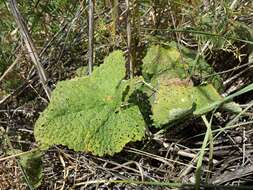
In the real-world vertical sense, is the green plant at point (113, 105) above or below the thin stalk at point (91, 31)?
below

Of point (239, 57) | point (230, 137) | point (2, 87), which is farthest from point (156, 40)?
point (2, 87)

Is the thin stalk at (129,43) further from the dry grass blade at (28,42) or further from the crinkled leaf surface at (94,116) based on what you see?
the dry grass blade at (28,42)

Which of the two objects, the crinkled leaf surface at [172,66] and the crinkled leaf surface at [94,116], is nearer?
the crinkled leaf surface at [94,116]

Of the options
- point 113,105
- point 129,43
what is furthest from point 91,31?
point 113,105

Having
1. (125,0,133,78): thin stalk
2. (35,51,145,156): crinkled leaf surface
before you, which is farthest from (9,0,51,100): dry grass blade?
(125,0,133,78): thin stalk

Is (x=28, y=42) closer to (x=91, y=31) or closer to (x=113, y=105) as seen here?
(x=91, y=31)

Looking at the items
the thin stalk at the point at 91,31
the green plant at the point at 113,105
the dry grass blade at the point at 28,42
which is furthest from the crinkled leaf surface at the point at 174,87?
the dry grass blade at the point at 28,42
